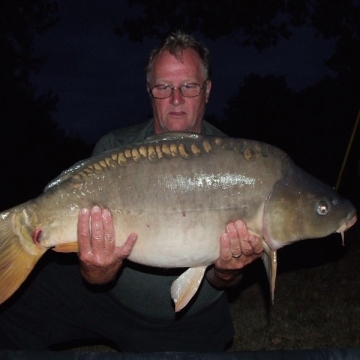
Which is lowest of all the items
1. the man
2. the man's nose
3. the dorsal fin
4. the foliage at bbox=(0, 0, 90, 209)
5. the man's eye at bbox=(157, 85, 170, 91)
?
the foliage at bbox=(0, 0, 90, 209)

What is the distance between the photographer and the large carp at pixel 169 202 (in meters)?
1.98

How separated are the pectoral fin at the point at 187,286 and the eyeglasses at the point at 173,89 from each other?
0.95 m

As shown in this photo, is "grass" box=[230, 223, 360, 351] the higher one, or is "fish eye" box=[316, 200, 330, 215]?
"fish eye" box=[316, 200, 330, 215]

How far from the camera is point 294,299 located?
3.92m

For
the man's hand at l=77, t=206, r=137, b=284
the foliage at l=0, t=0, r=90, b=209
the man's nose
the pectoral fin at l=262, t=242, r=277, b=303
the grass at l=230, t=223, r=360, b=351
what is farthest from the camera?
the foliage at l=0, t=0, r=90, b=209

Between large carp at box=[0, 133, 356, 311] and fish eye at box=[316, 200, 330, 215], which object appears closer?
large carp at box=[0, 133, 356, 311]

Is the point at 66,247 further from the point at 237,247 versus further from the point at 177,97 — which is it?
the point at 177,97

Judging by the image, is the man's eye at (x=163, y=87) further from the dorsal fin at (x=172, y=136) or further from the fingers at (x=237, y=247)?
the fingers at (x=237, y=247)

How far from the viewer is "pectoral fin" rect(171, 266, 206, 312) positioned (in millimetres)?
2133

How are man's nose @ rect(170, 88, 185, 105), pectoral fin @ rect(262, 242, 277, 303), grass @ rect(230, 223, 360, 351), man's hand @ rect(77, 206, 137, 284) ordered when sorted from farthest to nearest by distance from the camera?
grass @ rect(230, 223, 360, 351) → man's nose @ rect(170, 88, 185, 105) → pectoral fin @ rect(262, 242, 277, 303) → man's hand @ rect(77, 206, 137, 284)

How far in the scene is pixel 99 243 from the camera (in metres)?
2.06

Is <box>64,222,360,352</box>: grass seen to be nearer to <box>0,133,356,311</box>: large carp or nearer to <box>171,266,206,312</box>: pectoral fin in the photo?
<box>171,266,206,312</box>: pectoral fin

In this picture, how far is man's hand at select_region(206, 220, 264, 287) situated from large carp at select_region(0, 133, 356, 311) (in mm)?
32

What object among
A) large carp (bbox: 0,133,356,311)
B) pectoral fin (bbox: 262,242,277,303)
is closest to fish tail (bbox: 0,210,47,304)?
large carp (bbox: 0,133,356,311)
